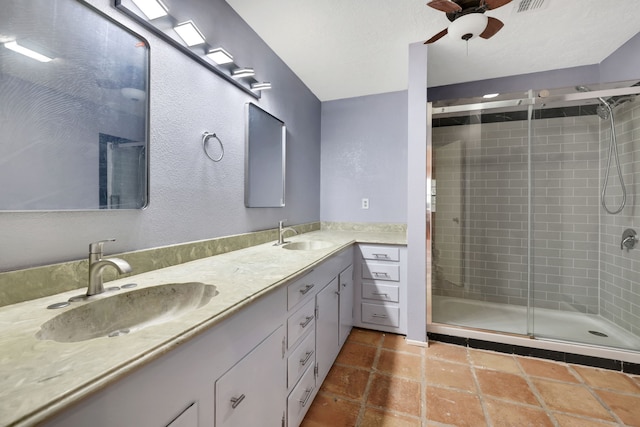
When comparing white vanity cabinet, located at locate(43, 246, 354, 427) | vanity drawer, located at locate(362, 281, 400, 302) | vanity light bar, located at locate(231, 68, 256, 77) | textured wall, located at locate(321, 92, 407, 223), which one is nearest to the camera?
white vanity cabinet, located at locate(43, 246, 354, 427)

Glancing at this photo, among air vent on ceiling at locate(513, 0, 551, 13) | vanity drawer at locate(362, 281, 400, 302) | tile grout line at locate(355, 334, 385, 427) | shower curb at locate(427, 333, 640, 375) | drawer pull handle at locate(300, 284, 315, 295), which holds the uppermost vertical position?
air vent on ceiling at locate(513, 0, 551, 13)

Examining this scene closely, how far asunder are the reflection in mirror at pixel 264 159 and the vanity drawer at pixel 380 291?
1065mm

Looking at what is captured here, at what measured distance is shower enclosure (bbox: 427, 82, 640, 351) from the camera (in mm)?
2037

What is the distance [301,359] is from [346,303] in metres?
0.86

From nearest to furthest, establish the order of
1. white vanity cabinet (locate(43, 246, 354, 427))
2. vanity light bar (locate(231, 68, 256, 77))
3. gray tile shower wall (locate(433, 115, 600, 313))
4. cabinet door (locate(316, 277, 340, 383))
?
white vanity cabinet (locate(43, 246, 354, 427))
cabinet door (locate(316, 277, 340, 383))
vanity light bar (locate(231, 68, 256, 77))
gray tile shower wall (locate(433, 115, 600, 313))

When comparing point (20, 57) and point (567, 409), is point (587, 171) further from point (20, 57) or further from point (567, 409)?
point (20, 57)

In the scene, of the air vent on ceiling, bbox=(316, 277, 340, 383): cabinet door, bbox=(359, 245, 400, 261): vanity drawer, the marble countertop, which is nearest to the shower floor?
bbox=(359, 245, 400, 261): vanity drawer

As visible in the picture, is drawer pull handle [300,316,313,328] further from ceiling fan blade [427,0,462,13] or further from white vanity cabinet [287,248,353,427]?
ceiling fan blade [427,0,462,13]

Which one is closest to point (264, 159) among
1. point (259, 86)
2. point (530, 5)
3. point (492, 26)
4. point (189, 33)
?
point (259, 86)

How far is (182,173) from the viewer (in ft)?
4.40

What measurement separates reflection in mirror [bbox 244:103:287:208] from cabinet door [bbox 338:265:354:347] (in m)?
0.81

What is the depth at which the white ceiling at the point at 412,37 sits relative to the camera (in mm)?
1669

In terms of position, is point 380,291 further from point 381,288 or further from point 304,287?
point 304,287

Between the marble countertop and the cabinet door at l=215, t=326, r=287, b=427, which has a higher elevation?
the marble countertop
